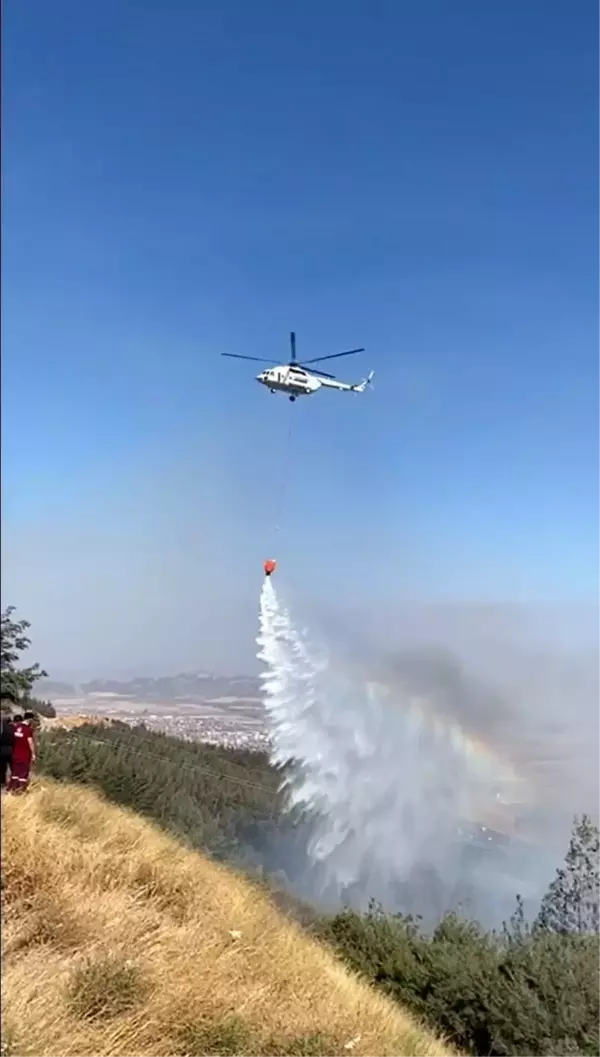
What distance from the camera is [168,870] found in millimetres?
12562

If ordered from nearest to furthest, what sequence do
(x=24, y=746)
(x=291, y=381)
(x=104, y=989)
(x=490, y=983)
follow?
(x=104, y=989), (x=24, y=746), (x=490, y=983), (x=291, y=381)

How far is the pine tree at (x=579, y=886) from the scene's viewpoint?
35844 mm

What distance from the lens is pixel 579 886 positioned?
4006 centimetres

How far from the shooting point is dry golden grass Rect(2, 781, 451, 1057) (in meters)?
7.88

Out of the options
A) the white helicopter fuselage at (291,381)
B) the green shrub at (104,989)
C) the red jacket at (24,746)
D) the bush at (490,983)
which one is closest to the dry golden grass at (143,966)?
the green shrub at (104,989)

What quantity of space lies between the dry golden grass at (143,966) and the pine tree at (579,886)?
2539cm

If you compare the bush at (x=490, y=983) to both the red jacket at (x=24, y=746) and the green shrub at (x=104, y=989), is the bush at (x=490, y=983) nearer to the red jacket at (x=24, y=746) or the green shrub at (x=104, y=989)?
the green shrub at (x=104, y=989)

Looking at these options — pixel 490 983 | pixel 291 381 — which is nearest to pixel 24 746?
pixel 490 983

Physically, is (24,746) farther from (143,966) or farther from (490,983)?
(490,983)

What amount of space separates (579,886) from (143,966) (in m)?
36.2

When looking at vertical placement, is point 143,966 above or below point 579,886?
above

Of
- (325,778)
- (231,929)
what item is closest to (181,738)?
(325,778)

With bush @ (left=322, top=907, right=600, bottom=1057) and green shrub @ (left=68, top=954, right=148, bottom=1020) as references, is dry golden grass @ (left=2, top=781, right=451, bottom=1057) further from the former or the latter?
bush @ (left=322, top=907, right=600, bottom=1057)

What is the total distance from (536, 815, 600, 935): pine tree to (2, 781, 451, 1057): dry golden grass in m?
25.4
